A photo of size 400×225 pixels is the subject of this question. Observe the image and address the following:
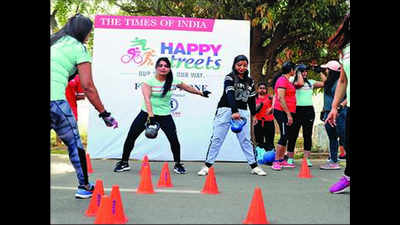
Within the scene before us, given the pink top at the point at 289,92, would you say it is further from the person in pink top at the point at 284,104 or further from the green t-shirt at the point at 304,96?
the green t-shirt at the point at 304,96

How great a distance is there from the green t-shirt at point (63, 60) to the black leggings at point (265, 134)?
196 inches

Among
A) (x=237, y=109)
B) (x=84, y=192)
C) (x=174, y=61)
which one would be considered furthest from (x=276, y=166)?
(x=84, y=192)

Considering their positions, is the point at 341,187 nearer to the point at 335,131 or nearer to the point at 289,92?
the point at 335,131

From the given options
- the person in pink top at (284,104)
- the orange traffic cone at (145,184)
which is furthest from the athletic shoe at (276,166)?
the orange traffic cone at (145,184)

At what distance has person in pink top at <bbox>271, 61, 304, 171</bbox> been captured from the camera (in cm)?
775

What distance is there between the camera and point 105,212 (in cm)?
385

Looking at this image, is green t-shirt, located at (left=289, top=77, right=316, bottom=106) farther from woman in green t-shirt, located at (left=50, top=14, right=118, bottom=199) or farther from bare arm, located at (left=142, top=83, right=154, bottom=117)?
woman in green t-shirt, located at (left=50, top=14, right=118, bottom=199)

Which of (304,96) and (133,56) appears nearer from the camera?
(304,96)

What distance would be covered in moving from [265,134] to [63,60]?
17.2ft

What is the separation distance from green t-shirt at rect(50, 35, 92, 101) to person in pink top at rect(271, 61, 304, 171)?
13.2 ft

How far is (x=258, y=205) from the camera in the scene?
400 centimetres

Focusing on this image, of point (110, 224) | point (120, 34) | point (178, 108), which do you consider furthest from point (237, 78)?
point (110, 224)
